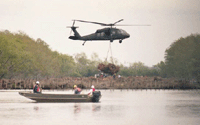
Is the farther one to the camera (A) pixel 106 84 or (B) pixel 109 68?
(B) pixel 109 68

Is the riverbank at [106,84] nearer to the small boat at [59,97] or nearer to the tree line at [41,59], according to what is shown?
the tree line at [41,59]

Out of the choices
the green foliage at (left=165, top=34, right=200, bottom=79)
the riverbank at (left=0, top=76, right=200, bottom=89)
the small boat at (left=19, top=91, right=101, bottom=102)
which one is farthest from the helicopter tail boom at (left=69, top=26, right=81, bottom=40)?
the green foliage at (left=165, top=34, right=200, bottom=79)

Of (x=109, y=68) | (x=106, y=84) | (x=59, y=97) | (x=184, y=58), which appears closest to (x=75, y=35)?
(x=106, y=84)

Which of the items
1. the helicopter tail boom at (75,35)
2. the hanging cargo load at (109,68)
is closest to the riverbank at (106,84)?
the helicopter tail boom at (75,35)

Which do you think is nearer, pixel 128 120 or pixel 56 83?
pixel 128 120

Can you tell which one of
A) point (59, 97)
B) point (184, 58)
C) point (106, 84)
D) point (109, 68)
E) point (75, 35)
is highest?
point (75, 35)

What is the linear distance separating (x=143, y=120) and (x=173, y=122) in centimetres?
280

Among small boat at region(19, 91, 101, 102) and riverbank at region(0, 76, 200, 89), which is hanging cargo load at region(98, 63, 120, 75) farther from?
small boat at region(19, 91, 101, 102)

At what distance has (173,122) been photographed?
35.6 meters

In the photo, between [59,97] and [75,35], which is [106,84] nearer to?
[75,35]

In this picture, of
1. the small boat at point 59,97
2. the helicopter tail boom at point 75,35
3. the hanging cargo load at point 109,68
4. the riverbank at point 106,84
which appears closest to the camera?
the small boat at point 59,97

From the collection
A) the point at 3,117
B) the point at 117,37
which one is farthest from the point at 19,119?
the point at 117,37

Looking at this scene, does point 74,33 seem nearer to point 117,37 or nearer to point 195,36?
point 117,37

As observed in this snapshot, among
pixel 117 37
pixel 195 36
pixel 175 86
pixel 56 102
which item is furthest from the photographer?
pixel 195 36
